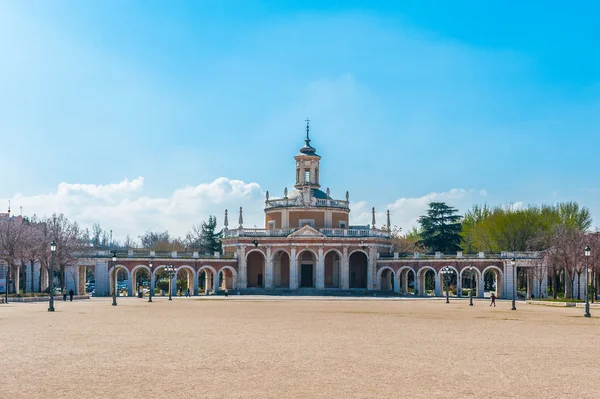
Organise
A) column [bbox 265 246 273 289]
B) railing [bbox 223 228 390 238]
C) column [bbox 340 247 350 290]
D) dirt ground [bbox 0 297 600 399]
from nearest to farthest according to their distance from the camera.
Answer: dirt ground [bbox 0 297 600 399] < column [bbox 340 247 350 290] < column [bbox 265 246 273 289] < railing [bbox 223 228 390 238]

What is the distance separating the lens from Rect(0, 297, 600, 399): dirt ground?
16.2 m

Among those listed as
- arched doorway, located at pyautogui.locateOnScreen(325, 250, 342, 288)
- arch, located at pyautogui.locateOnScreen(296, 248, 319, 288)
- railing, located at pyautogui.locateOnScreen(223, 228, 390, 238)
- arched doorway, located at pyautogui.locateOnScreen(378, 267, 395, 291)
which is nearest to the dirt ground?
railing, located at pyautogui.locateOnScreen(223, 228, 390, 238)

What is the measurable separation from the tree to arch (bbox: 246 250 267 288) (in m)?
25.6

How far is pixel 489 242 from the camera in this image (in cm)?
10444

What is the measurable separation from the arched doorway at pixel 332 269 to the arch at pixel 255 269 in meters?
8.15

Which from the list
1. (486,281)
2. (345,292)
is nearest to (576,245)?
(345,292)

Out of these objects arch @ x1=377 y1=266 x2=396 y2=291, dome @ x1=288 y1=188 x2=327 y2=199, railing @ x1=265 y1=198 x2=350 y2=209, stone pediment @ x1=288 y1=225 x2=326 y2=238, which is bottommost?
arch @ x1=377 y1=266 x2=396 y2=291

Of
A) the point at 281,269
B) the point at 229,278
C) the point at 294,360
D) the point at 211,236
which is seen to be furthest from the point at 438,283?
the point at 294,360

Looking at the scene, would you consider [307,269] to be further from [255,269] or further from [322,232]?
[255,269]

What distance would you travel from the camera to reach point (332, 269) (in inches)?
3760

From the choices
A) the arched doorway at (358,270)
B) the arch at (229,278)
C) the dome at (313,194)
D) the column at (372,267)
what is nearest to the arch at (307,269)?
the arched doorway at (358,270)

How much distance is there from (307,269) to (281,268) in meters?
3.44

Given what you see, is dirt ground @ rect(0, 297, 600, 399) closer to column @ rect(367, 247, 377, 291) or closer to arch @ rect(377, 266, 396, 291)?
column @ rect(367, 247, 377, 291)

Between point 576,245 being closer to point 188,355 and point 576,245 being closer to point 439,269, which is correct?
point 439,269
